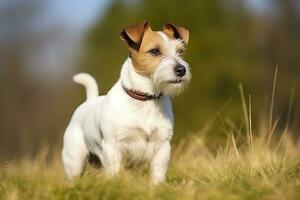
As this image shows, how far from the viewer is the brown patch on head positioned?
7477 millimetres

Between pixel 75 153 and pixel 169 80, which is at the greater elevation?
pixel 169 80

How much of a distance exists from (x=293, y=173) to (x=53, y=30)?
30510 mm

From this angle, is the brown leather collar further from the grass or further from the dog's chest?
the grass

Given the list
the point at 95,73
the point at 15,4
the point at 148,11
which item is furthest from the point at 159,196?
the point at 15,4

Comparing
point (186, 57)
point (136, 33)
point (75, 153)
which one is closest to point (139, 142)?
point (136, 33)

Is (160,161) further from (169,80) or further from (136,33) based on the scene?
(136,33)

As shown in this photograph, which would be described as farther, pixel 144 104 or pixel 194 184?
pixel 144 104

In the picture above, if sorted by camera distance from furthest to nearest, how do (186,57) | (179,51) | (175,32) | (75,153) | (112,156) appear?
(186,57) → (75,153) → (175,32) → (179,51) → (112,156)

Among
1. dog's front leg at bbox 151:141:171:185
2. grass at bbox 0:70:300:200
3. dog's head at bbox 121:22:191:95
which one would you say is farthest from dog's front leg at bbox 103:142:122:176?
dog's head at bbox 121:22:191:95

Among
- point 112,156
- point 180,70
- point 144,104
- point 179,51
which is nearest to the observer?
point 180,70

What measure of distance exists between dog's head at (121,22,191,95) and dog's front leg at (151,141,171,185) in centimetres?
54

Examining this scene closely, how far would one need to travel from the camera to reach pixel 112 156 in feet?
24.0

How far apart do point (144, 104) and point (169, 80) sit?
44cm

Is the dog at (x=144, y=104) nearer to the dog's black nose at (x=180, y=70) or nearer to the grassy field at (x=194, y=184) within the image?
the dog's black nose at (x=180, y=70)
